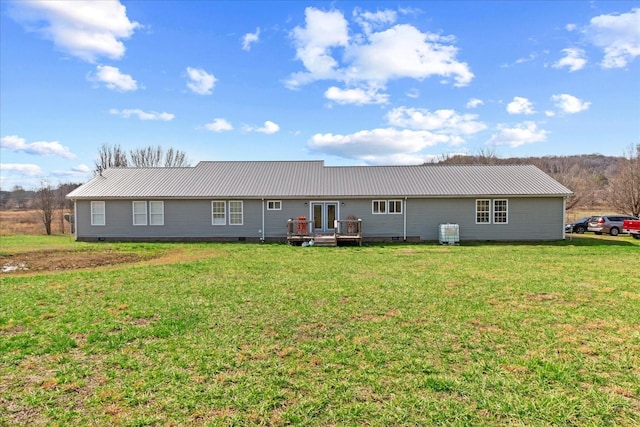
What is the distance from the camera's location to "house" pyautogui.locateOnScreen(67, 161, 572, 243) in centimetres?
1917

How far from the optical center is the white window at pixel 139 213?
786 inches

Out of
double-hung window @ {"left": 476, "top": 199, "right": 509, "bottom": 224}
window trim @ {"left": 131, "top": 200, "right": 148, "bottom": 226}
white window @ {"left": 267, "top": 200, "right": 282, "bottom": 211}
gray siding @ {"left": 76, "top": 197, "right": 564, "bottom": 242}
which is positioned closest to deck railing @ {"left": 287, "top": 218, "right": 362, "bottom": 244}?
gray siding @ {"left": 76, "top": 197, "right": 564, "bottom": 242}

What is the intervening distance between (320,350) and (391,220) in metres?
15.1

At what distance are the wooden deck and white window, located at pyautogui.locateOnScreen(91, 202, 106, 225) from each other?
10263mm

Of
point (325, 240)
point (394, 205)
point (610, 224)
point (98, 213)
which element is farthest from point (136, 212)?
point (610, 224)

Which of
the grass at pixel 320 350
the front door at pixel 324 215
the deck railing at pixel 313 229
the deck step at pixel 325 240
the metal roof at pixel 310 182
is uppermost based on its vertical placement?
the metal roof at pixel 310 182

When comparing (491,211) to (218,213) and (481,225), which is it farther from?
(218,213)

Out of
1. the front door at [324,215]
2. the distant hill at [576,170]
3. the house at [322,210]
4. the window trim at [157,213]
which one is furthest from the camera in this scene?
the distant hill at [576,170]

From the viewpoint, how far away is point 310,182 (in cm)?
→ 2078

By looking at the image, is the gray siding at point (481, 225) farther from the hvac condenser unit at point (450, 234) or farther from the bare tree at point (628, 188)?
the bare tree at point (628, 188)

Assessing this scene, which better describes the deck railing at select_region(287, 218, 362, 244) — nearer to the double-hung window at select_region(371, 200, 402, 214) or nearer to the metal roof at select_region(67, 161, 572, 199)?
the double-hung window at select_region(371, 200, 402, 214)

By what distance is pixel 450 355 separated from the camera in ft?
15.2

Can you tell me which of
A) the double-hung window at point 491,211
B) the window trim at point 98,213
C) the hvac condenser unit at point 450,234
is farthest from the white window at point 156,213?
the double-hung window at point 491,211

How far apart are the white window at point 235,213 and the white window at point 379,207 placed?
22.8 ft
